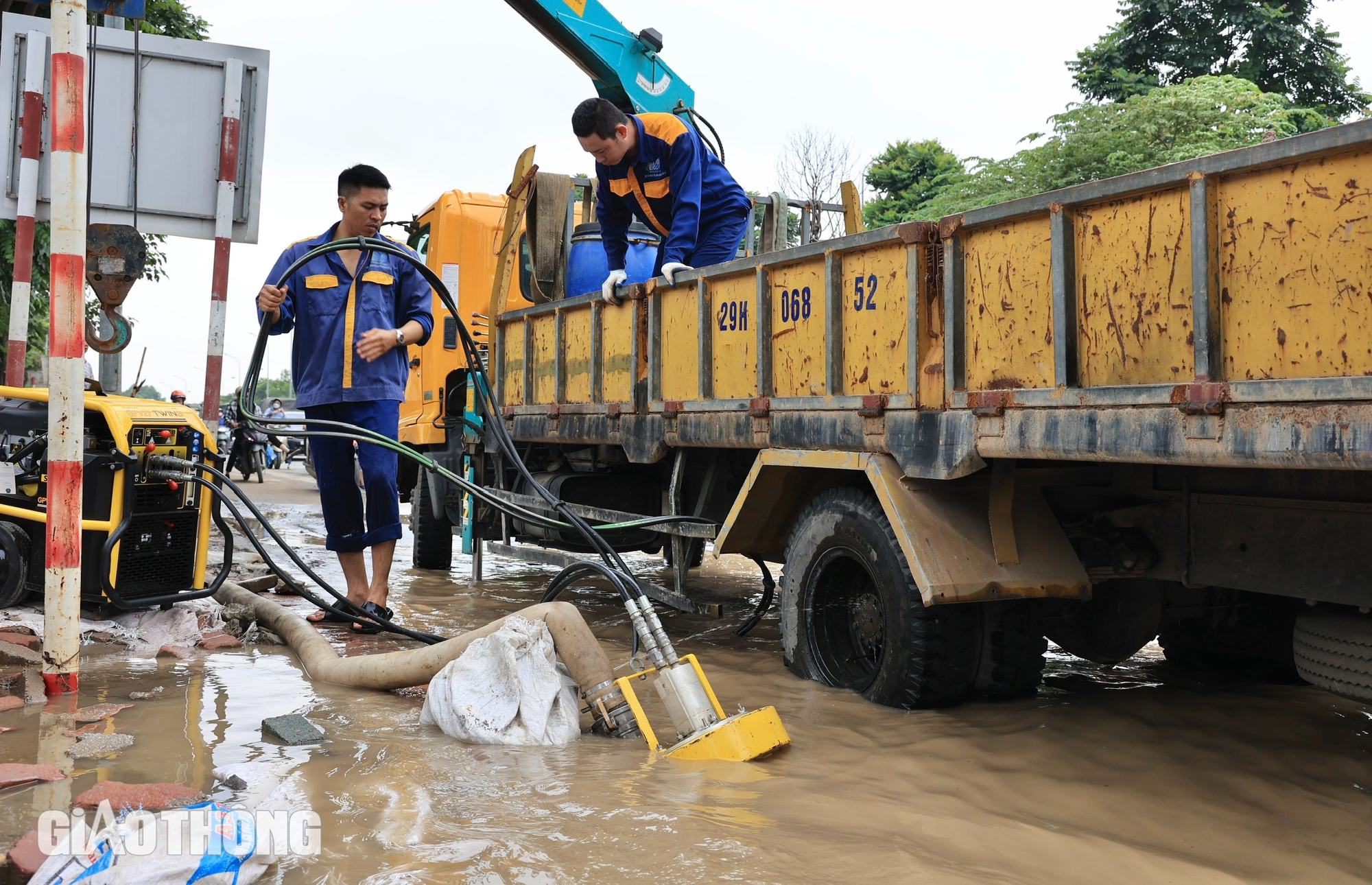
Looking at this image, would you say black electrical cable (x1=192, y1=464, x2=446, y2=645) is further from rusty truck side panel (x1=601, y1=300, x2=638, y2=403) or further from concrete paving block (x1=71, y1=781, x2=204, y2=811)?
concrete paving block (x1=71, y1=781, x2=204, y2=811)

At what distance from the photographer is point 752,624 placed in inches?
187

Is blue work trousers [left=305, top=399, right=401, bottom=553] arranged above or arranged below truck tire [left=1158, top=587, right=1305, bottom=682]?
above

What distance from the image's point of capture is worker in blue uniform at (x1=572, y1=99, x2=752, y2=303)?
5.20m

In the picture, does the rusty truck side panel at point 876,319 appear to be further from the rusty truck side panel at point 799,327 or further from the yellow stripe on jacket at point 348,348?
the yellow stripe on jacket at point 348,348

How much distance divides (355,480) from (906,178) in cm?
2811

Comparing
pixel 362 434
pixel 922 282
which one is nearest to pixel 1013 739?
pixel 922 282

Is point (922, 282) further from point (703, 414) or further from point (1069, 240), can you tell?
point (703, 414)

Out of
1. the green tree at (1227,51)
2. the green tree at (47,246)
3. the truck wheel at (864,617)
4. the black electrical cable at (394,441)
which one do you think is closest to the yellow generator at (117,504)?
the black electrical cable at (394,441)

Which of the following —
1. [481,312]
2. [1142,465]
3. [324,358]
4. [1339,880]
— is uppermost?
[481,312]

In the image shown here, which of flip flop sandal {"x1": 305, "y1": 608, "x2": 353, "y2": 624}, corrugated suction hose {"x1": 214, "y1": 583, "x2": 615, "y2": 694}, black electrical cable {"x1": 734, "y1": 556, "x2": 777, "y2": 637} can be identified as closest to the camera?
corrugated suction hose {"x1": 214, "y1": 583, "x2": 615, "y2": 694}

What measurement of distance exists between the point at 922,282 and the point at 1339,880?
2041 mm

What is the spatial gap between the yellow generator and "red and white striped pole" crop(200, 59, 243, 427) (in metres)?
0.58

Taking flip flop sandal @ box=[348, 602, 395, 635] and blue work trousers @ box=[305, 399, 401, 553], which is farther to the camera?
blue work trousers @ box=[305, 399, 401, 553]

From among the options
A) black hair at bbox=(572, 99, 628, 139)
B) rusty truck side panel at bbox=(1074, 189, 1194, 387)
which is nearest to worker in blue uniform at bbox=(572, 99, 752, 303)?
black hair at bbox=(572, 99, 628, 139)
